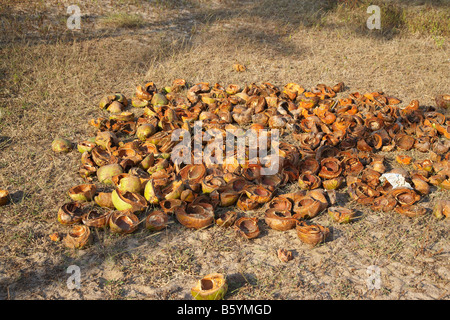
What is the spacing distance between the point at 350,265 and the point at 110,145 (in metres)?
2.79

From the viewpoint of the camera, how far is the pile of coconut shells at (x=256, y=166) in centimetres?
345

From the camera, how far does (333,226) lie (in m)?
3.46

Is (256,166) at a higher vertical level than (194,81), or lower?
lower

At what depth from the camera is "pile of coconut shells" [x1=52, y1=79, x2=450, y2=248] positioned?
11.3 ft

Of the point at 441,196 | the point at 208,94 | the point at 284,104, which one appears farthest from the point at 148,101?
the point at 441,196

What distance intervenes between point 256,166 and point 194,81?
2.75 m

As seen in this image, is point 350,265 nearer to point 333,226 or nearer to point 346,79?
point 333,226

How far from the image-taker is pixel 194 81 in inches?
244

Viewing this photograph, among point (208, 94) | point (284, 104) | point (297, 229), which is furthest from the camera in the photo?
point (208, 94)

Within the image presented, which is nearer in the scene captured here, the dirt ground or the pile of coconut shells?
the dirt ground

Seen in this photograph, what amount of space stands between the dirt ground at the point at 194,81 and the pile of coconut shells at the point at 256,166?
126mm

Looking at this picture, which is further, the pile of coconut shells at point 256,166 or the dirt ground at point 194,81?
the pile of coconut shells at point 256,166

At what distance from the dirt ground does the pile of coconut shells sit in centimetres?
13

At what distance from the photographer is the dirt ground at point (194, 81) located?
293 centimetres
